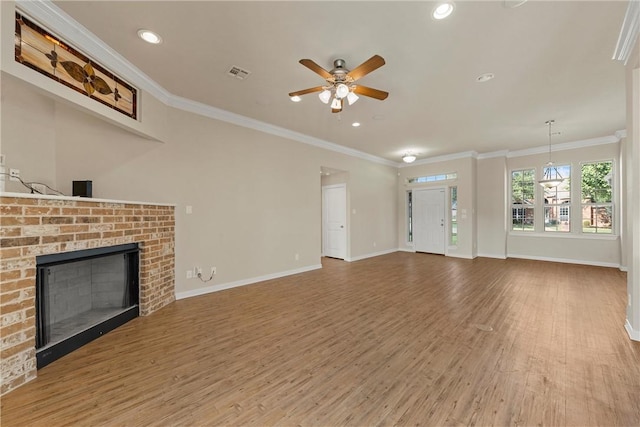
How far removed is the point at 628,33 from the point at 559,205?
5546mm

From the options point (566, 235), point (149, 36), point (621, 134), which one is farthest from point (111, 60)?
point (566, 235)

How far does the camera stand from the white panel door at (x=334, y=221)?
6.91m

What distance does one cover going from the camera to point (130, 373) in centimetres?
206

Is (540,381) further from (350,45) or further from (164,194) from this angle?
(164,194)

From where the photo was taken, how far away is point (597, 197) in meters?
6.11

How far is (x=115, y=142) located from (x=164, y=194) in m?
0.86

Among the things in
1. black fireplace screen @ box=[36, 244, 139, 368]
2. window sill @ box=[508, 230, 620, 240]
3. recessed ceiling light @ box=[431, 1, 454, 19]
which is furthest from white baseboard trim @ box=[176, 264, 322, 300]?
window sill @ box=[508, 230, 620, 240]

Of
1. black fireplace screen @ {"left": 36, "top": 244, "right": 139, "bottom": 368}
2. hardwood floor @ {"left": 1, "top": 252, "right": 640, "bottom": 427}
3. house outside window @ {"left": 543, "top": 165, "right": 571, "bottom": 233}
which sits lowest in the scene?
hardwood floor @ {"left": 1, "top": 252, "right": 640, "bottom": 427}

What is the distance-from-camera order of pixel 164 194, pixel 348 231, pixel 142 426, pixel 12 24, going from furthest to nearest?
pixel 348 231, pixel 164 194, pixel 12 24, pixel 142 426

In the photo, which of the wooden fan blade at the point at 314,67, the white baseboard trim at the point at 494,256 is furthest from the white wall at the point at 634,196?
the white baseboard trim at the point at 494,256

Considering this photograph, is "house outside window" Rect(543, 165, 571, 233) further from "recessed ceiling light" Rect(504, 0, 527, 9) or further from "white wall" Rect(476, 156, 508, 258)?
"recessed ceiling light" Rect(504, 0, 527, 9)

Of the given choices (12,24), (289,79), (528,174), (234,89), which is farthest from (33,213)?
(528,174)

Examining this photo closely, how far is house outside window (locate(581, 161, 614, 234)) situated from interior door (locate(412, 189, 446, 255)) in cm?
314

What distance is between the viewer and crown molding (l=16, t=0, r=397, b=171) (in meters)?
2.11
